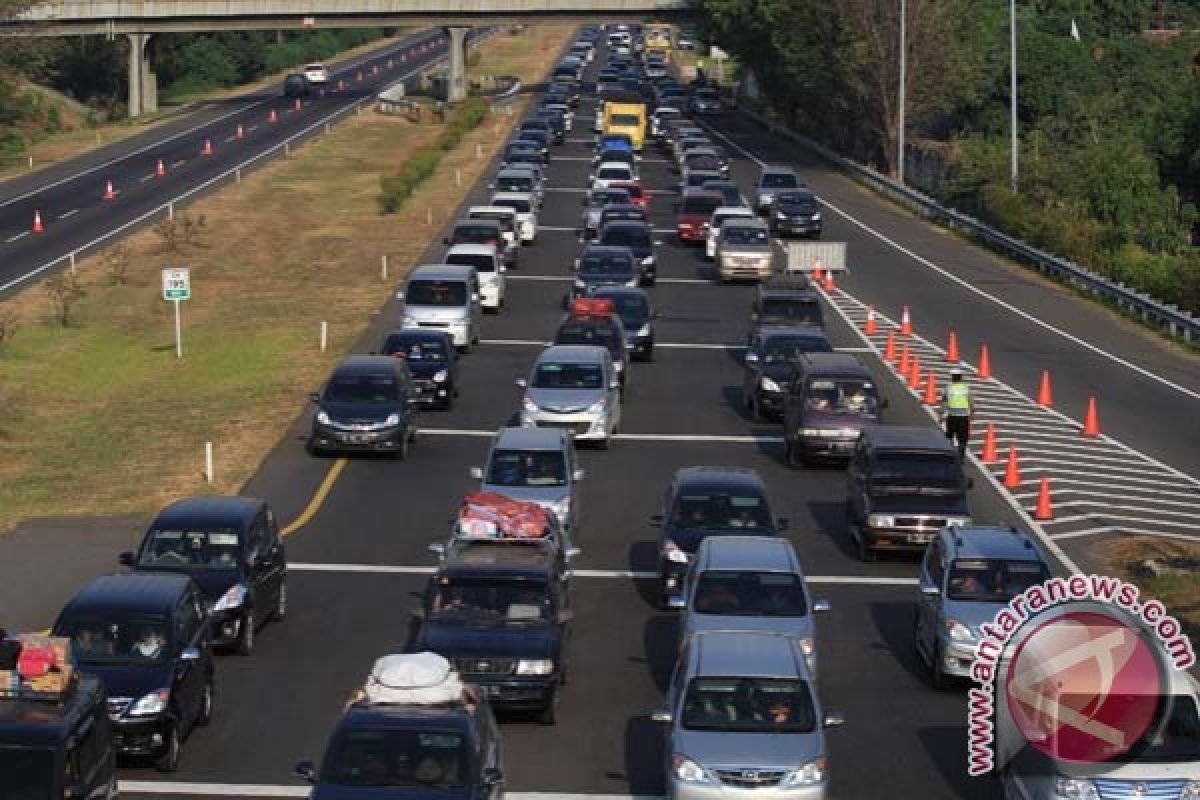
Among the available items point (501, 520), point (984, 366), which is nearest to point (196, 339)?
point (984, 366)

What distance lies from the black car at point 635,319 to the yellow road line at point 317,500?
11765 millimetres

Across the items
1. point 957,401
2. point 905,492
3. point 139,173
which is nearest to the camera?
point 905,492

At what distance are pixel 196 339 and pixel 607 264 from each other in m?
10.5

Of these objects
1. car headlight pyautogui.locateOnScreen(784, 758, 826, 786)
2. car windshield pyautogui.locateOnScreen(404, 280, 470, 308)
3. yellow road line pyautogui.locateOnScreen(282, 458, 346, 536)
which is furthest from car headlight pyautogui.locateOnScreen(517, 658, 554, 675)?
car windshield pyautogui.locateOnScreen(404, 280, 470, 308)

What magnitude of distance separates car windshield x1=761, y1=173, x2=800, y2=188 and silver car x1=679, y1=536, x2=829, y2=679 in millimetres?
54293

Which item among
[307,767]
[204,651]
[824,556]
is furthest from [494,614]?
[824,556]

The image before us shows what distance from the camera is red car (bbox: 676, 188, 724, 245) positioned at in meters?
72.8

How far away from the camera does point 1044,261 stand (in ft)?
226

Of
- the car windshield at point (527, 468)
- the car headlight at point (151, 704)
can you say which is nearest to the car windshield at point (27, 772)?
the car headlight at point (151, 704)

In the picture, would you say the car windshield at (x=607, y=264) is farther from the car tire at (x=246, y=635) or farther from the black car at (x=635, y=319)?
the car tire at (x=246, y=635)

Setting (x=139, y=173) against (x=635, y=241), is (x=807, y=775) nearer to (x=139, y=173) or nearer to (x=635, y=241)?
(x=635, y=241)

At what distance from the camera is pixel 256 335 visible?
56.6 meters

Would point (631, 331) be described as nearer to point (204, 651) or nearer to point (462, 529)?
point (462, 529)

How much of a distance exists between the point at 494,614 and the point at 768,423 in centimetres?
1949
